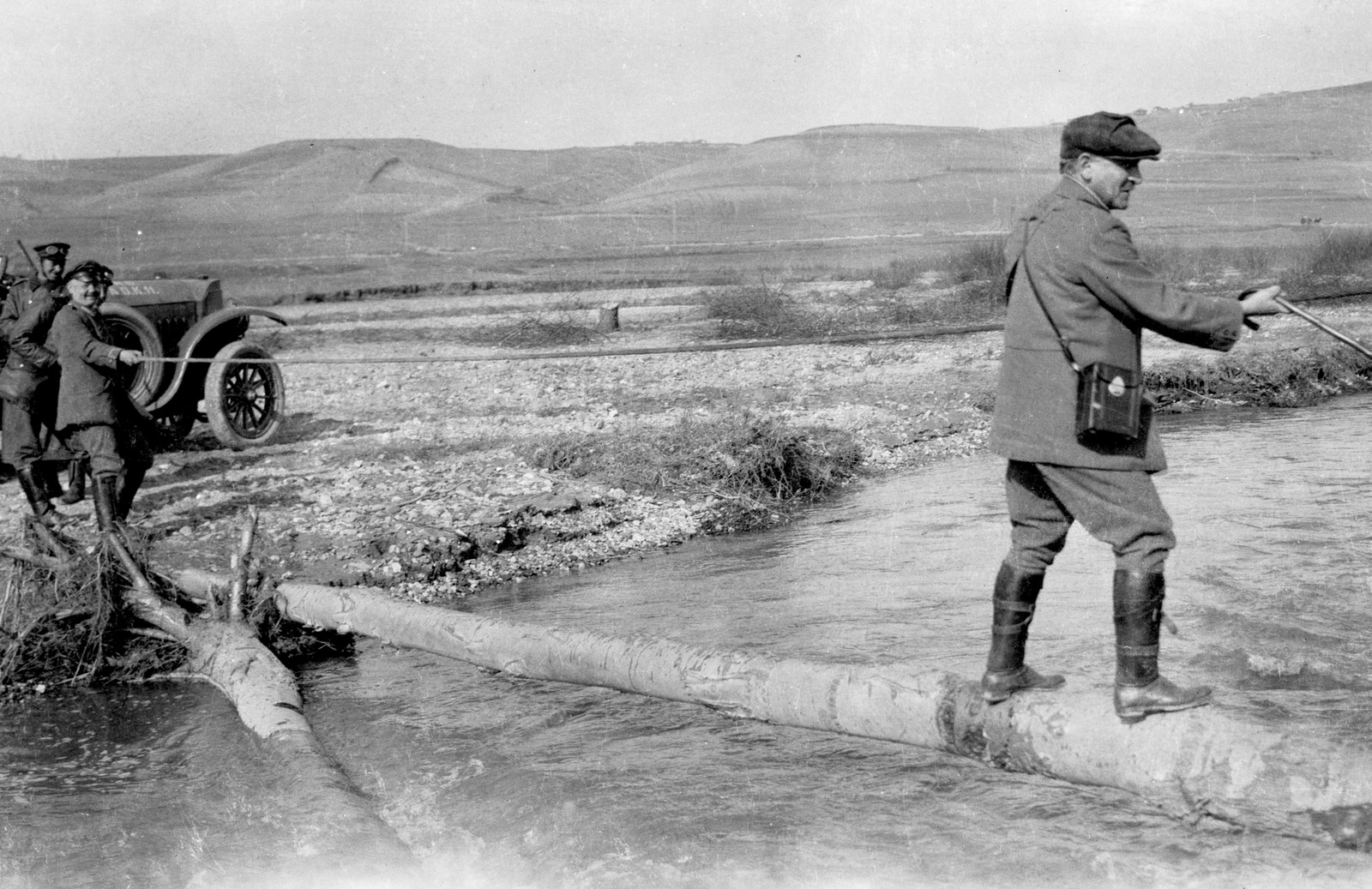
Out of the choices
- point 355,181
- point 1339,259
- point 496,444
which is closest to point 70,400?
point 496,444

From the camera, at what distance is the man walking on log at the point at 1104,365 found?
3416 millimetres

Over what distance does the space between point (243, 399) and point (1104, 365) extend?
8.66 m

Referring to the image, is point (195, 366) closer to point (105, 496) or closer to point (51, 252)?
point (51, 252)

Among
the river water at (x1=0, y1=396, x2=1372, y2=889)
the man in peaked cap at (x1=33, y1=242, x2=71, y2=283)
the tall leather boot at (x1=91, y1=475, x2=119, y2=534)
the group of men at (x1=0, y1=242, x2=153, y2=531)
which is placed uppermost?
the man in peaked cap at (x1=33, y1=242, x2=71, y2=283)

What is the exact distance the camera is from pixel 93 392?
22.6 feet

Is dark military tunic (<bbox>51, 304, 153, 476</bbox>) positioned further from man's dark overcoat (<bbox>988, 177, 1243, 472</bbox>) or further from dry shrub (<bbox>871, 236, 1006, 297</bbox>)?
dry shrub (<bbox>871, 236, 1006, 297</bbox>)

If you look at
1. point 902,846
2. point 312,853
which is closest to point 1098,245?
point 902,846

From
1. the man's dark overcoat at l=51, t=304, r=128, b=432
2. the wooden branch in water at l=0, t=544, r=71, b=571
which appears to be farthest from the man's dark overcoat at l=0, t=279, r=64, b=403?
the wooden branch in water at l=0, t=544, r=71, b=571

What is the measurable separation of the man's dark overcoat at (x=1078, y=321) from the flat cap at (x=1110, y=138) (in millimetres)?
114

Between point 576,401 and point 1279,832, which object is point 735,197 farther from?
point 1279,832

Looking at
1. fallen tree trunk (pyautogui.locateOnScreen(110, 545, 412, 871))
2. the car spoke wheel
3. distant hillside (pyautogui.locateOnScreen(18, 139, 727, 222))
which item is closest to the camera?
fallen tree trunk (pyautogui.locateOnScreen(110, 545, 412, 871))

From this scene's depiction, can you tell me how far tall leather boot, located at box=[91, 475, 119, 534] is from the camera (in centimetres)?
690

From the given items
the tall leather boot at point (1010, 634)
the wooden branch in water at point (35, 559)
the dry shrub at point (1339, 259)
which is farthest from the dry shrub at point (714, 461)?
the dry shrub at point (1339, 259)

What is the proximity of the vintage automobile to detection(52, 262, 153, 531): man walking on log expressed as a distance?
2927 millimetres
